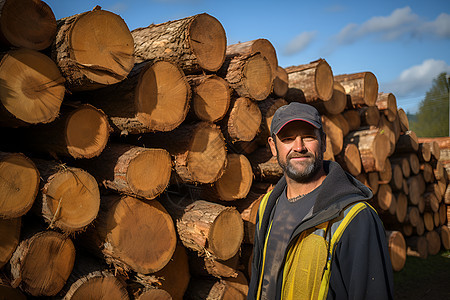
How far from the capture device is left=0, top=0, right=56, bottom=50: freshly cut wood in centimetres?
238

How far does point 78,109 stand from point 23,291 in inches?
54.3

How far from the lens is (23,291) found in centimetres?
254

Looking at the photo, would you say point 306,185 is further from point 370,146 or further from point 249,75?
point 370,146

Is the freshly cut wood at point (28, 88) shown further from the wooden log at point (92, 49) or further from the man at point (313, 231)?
the man at point (313, 231)

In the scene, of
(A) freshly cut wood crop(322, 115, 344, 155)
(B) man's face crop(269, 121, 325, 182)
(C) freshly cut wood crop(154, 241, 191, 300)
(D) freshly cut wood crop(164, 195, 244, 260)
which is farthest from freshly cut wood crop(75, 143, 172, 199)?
(A) freshly cut wood crop(322, 115, 344, 155)

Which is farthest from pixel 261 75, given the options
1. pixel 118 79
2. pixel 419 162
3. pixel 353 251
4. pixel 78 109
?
pixel 419 162

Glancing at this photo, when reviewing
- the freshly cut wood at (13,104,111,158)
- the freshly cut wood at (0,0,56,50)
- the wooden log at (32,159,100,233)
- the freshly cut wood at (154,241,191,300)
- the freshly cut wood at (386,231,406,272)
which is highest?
the freshly cut wood at (0,0,56,50)

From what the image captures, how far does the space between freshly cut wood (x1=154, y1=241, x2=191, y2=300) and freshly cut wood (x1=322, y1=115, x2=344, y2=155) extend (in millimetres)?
2693

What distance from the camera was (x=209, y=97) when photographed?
344 centimetres

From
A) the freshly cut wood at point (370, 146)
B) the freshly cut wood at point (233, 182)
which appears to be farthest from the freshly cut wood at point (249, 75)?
the freshly cut wood at point (370, 146)

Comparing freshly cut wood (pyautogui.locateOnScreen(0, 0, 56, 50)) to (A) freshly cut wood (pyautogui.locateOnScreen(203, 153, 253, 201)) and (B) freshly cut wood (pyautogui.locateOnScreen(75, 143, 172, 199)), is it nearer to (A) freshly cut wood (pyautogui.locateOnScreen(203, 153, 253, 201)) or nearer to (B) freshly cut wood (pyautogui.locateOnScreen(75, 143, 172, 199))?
(B) freshly cut wood (pyautogui.locateOnScreen(75, 143, 172, 199))

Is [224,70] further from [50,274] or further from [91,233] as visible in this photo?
[50,274]

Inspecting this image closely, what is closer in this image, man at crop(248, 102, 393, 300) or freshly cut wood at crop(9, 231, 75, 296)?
man at crop(248, 102, 393, 300)

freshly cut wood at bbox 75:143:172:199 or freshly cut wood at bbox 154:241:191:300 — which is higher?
freshly cut wood at bbox 75:143:172:199
